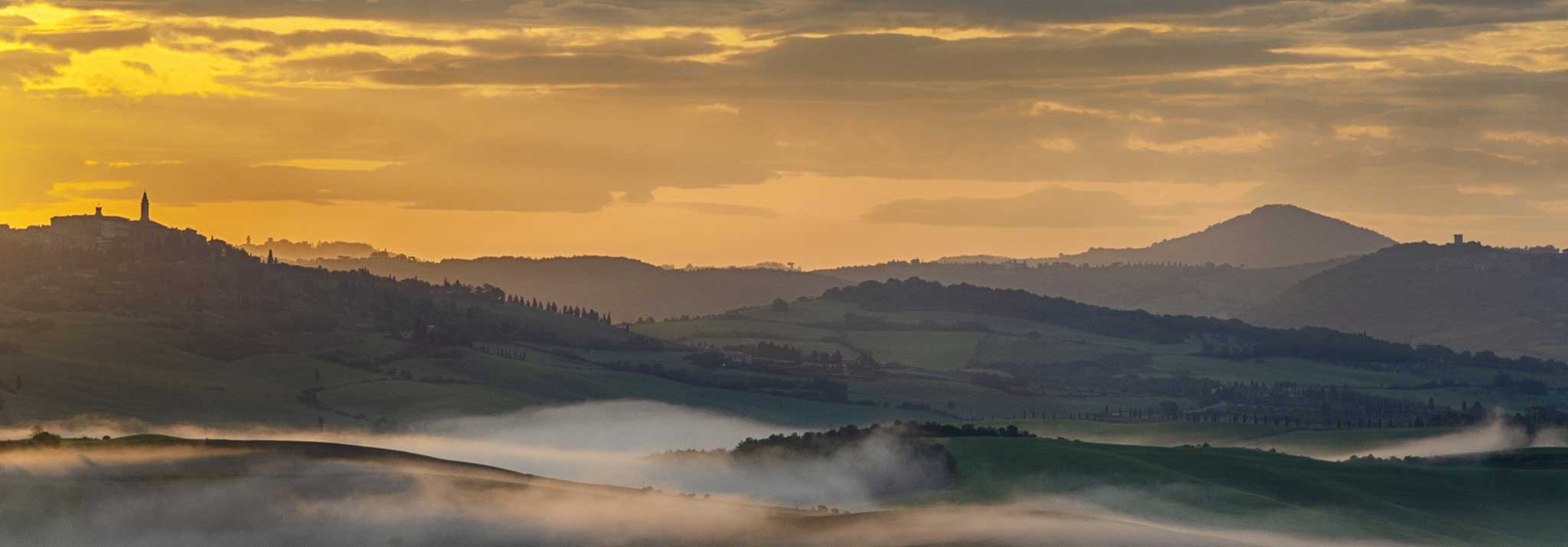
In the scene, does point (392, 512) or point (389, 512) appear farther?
point (392, 512)

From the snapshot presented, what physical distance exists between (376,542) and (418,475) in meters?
24.6

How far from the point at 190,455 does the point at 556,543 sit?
4304 centimetres

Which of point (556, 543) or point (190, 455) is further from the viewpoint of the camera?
point (190, 455)

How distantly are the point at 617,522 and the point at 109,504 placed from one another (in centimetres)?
3609

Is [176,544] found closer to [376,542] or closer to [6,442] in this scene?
[376,542]

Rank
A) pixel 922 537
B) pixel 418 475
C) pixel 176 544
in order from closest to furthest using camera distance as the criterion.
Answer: pixel 176 544, pixel 922 537, pixel 418 475

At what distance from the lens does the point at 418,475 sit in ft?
602

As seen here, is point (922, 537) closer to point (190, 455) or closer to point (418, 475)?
point (418, 475)

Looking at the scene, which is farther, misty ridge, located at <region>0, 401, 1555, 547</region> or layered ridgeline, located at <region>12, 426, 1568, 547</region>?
misty ridge, located at <region>0, 401, 1555, 547</region>

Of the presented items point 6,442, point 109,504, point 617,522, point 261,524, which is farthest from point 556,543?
point 6,442

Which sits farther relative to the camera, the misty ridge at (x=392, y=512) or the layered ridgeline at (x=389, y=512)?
the misty ridge at (x=392, y=512)

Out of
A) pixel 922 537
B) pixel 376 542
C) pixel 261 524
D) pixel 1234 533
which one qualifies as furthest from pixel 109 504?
pixel 1234 533

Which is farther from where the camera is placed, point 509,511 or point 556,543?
point 509,511

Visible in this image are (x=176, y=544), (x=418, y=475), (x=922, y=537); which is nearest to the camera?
(x=176, y=544)
